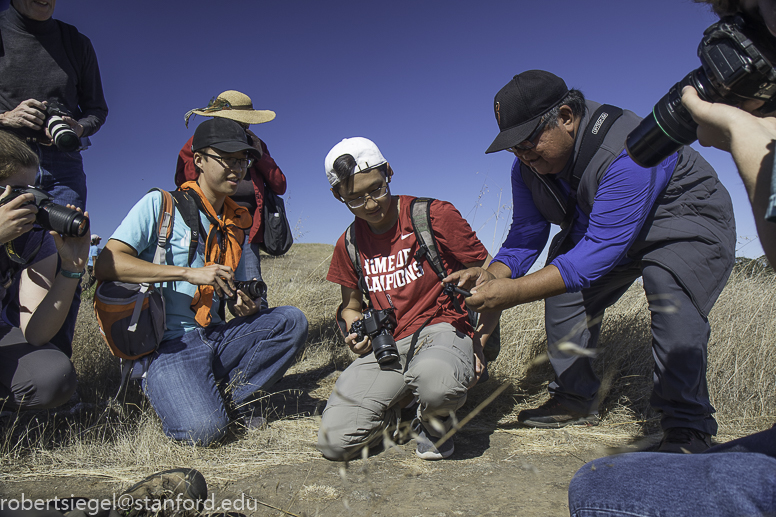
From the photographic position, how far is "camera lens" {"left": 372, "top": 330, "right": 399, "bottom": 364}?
8.74 ft

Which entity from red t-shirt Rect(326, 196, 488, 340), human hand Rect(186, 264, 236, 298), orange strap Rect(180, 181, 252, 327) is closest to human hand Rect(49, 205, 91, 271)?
human hand Rect(186, 264, 236, 298)

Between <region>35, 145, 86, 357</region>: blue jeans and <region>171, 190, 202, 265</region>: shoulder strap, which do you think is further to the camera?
<region>35, 145, 86, 357</region>: blue jeans

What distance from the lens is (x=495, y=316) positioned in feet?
10.0

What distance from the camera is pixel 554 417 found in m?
3.12

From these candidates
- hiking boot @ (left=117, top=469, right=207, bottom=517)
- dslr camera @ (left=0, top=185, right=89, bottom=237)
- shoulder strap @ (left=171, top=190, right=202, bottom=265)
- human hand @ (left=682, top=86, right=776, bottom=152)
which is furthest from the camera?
shoulder strap @ (left=171, top=190, right=202, bottom=265)

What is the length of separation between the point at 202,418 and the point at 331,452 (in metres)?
0.79

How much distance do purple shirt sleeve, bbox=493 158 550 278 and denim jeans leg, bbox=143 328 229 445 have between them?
6.59 ft

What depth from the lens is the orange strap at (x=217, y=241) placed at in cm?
316

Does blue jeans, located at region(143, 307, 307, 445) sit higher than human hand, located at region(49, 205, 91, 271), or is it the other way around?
human hand, located at region(49, 205, 91, 271)

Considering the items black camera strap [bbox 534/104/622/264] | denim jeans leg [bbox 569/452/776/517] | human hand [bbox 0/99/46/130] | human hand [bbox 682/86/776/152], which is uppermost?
human hand [bbox 0/99/46/130]

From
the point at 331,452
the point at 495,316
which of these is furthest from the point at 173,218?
the point at 495,316

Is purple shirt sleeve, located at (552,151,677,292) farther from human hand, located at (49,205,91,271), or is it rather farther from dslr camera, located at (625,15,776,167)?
human hand, located at (49,205,91,271)

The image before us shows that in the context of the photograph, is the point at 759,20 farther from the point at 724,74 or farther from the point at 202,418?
the point at 202,418

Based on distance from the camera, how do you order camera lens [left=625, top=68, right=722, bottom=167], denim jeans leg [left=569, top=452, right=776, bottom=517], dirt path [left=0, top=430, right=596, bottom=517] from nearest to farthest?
1. denim jeans leg [left=569, top=452, right=776, bottom=517]
2. camera lens [left=625, top=68, right=722, bottom=167]
3. dirt path [left=0, top=430, right=596, bottom=517]
